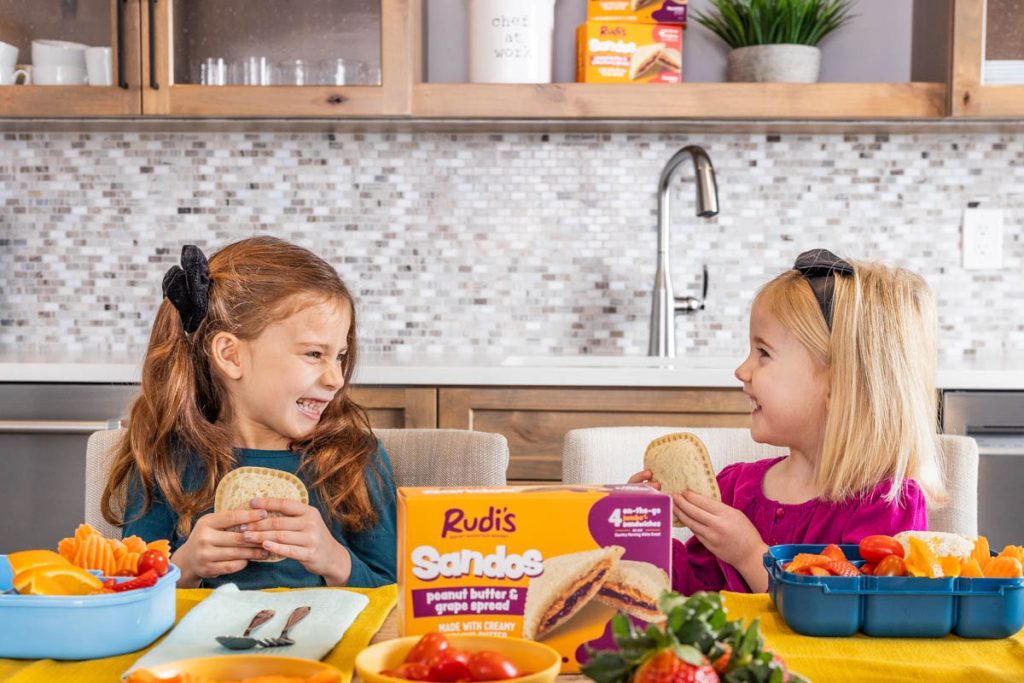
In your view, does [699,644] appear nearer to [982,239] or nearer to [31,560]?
[31,560]

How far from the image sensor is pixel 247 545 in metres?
1.22

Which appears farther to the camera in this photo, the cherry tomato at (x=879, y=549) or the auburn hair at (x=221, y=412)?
the auburn hair at (x=221, y=412)

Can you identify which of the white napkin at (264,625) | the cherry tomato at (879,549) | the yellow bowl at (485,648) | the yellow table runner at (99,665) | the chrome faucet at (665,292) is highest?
the chrome faucet at (665,292)

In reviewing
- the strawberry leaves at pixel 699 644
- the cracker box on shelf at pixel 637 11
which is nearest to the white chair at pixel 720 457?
the strawberry leaves at pixel 699 644

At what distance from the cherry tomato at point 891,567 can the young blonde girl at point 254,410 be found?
27.7 inches

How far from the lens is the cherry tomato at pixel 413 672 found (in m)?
0.72

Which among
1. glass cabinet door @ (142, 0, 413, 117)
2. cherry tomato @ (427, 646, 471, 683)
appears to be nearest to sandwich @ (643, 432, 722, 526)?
cherry tomato @ (427, 646, 471, 683)

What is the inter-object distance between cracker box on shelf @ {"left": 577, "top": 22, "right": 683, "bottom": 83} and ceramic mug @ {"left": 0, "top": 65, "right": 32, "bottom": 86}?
55.8 inches

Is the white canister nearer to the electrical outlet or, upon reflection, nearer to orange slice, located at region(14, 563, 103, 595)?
the electrical outlet

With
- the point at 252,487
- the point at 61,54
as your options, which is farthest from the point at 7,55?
the point at 252,487

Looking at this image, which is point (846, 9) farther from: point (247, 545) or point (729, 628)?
point (729, 628)

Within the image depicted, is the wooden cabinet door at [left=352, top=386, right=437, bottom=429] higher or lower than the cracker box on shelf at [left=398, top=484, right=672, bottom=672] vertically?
lower

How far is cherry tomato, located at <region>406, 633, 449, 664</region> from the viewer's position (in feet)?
2.42

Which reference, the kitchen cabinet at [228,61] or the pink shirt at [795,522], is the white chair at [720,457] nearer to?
the pink shirt at [795,522]
